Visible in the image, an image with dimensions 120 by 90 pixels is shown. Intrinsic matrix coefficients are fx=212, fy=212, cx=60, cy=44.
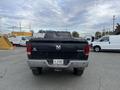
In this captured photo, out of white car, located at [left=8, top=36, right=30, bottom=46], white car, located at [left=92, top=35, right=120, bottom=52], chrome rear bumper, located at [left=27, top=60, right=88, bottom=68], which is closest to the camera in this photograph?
chrome rear bumper, located at [left=27, top=60, right=88, bottom=68]

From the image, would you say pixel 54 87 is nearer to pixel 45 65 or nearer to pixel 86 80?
pixel 45 65

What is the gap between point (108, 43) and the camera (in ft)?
77.0

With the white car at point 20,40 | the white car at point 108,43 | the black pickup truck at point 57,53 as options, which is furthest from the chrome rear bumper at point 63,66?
the white car at point 20,40

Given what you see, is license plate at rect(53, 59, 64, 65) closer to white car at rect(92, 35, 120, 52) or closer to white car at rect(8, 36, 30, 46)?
white car at rect(92, 35, 120, 52)

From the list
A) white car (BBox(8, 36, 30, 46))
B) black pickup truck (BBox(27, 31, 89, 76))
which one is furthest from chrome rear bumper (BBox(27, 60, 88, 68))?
white car (BBox(8, 36, 30, 46))

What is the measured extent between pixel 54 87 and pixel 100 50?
18358 mm

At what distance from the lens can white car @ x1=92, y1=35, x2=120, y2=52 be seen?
905 inches

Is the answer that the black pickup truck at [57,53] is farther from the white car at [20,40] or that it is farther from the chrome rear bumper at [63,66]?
the white car at [20,40]

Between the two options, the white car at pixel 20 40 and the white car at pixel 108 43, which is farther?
the white car at pixel 20 40

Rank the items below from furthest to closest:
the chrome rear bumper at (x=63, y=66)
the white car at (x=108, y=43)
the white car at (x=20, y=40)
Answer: the white car at (x=20, y=40) < the white car at (x=108, y=43) < the chrome rear bumper at (x=63, y=66)

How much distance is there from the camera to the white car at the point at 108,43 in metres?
23.0

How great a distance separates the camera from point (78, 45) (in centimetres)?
712

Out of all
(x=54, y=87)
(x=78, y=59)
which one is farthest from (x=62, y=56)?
(x=54, y=87)

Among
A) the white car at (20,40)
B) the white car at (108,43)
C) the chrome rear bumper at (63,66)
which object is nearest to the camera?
the chrome rear bumper at (63,66)
